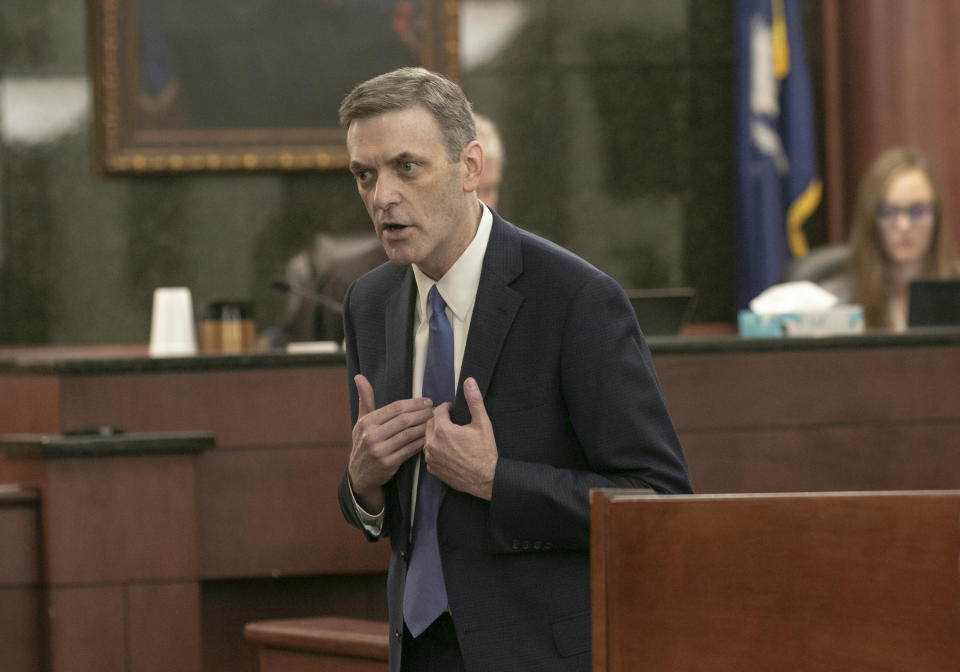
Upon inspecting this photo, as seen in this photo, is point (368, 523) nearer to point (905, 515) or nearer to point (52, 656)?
point (905, 515)

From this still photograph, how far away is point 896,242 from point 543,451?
3395mm

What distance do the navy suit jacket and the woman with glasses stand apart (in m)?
3.22

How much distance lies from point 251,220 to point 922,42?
332 centimetres

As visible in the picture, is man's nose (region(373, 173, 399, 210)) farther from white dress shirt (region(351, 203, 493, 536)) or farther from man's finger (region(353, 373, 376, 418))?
man's finger (region(353, 373, 376, 418))

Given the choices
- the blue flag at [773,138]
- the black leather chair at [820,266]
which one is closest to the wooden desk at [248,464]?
the black leather chair at [820,266]

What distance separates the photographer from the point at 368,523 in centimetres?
194

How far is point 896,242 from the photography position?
4867mm

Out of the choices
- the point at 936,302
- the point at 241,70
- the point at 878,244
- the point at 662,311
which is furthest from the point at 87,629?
the point at 241,70

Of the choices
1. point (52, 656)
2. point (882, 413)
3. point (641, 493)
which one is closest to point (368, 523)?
point (641, 493)

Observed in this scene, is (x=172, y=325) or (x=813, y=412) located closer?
(x=813, y=412)

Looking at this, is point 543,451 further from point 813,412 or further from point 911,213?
point 911,213

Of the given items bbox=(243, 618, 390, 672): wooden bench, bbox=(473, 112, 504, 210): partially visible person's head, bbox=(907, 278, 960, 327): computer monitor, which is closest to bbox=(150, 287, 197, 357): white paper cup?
bbox=(473, 112, 504, 210): partially visible person's head

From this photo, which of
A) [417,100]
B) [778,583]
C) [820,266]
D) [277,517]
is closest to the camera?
[778,583]

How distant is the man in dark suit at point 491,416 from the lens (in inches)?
69.7
